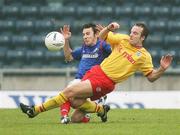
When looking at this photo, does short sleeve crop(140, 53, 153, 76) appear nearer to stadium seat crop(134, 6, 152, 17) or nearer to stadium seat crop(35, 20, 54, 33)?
stadium seat crop(35, 20, 54, 33)

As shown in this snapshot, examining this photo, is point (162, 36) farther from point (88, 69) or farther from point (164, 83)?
point (88, 69)

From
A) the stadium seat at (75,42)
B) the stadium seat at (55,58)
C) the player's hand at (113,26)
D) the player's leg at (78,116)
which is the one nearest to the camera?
the player's hand at (113,26)

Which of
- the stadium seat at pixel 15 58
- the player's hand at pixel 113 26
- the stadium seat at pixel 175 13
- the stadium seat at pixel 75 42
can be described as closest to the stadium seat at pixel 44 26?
the stadium seat at pixel 75 42

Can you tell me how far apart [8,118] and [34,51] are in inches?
378

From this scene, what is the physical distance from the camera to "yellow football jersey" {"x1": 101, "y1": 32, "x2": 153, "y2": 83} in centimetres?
1095

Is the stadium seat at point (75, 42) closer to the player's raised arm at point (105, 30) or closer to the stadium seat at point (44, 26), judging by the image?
the stadium seat at point (44, 26)

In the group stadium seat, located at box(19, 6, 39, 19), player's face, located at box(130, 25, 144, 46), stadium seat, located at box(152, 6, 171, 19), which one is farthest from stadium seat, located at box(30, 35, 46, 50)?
player's face, located at box(130, 25, 144, 46)

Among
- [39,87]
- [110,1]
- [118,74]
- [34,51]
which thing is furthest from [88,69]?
[110,1]

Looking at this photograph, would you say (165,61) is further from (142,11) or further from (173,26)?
(142,11)

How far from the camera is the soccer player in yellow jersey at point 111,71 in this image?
10773mm

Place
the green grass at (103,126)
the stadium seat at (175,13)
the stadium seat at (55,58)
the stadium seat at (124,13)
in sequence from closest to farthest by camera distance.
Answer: the green grass at (103,126)
the stadium seat at (55,58)
the stadium seat at (124,13)
the stadium seat at (175,13)

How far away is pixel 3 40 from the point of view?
72.7 feet

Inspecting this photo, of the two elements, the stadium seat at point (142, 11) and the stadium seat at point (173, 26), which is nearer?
the stadium seat at point (173, 26)

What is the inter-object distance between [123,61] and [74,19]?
12074mm
